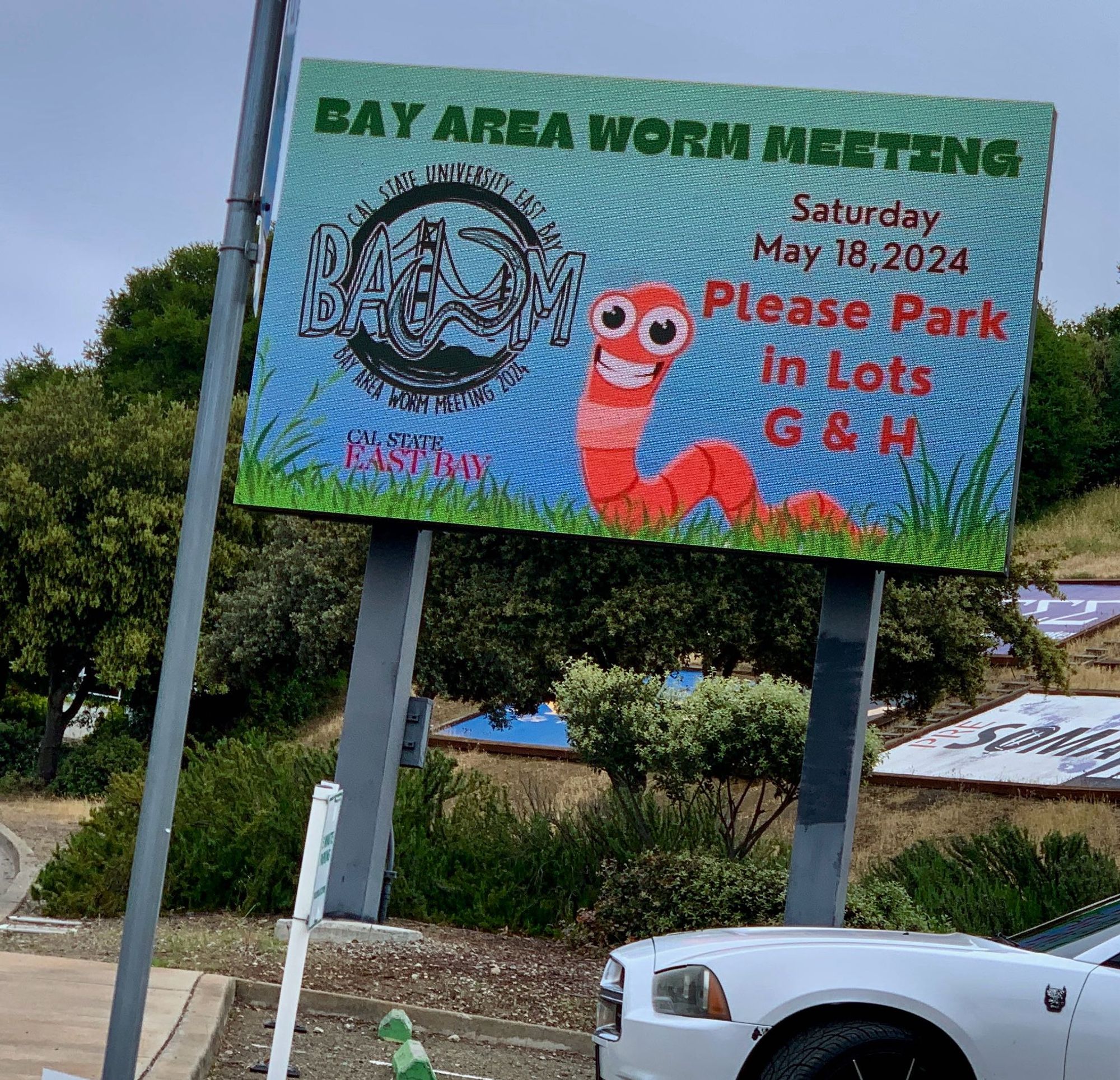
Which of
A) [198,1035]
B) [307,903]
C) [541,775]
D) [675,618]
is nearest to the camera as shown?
[307,903]

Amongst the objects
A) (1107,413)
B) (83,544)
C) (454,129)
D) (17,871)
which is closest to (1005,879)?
(454,129)

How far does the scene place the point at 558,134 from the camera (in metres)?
11.3

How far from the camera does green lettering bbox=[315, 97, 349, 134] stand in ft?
38.1

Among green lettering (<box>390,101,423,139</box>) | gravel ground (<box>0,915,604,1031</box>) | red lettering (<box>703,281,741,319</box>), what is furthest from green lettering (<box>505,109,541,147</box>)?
gravel ground (<box>0,915,604,1031</box>)

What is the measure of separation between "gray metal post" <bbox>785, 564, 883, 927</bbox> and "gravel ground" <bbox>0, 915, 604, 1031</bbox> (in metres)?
1.73

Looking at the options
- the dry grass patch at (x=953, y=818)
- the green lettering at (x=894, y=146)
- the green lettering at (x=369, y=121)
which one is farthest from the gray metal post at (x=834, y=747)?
the dry grass patch at (x=953, y=818)

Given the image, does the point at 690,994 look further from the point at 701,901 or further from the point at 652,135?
the point at 652,135

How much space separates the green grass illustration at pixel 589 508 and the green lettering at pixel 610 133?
2715 mm

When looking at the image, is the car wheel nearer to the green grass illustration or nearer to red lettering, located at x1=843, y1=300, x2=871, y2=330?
the green grass illustration

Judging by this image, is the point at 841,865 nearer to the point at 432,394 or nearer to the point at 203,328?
the point at 432,394

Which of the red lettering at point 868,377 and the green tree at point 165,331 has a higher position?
the green tree at point 165,331

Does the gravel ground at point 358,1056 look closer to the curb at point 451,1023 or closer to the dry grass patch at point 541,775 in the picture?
the curb at point 451,1023

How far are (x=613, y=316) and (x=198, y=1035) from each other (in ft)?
20.2

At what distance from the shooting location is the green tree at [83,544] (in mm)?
32094
